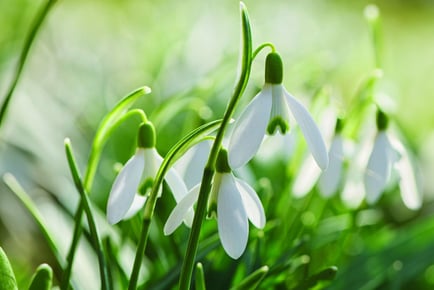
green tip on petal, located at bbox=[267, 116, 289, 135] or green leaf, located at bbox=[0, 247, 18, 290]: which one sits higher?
green tip on petal, located at bbox=[267, 116, 289, 135]

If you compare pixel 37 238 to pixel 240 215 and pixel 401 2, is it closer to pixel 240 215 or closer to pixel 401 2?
pixel 240 215

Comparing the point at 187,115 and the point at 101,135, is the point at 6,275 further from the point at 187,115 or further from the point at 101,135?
the point at 187,115

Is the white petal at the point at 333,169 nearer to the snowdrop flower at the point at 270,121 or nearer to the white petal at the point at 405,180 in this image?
the white petal at the point at 405,180

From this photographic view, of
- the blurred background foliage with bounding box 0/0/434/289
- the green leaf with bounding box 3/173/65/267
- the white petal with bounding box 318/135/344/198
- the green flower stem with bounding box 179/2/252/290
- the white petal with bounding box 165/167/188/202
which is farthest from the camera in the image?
the blurred background foliage with bounding box 0/0/434/289

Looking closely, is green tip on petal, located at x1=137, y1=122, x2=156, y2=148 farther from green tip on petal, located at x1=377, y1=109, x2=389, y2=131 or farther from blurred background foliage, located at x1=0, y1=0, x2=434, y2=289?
green tip on petal, located at x1=377, y1=109, x2=389, y2=131

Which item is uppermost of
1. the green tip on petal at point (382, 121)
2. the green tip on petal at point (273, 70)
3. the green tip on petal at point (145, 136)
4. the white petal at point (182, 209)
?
the green tip on petal at point (273, 70)

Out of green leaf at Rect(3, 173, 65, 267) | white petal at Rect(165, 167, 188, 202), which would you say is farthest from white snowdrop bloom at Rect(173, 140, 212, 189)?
green leaf at Rect(3, 173, 65, 267)

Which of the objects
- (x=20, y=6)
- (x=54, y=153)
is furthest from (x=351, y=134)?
(x=20, y=6)

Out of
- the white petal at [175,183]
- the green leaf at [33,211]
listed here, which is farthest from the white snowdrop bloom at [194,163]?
the green leaf at [33,211]
